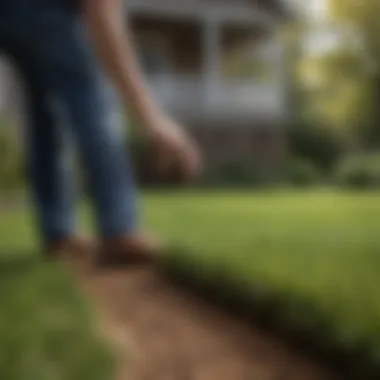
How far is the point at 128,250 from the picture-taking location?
1036 mm

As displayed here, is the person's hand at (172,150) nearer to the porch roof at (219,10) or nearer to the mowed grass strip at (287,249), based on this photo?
the mowed grass strip at (287,249)

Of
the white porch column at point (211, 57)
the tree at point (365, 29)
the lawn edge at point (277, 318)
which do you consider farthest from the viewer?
the white porch column at point (211, 57)

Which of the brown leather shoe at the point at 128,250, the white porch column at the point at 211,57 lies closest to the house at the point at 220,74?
the white porch column at the point at 211,57

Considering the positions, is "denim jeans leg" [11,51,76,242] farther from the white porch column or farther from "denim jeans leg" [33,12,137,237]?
the white porch column

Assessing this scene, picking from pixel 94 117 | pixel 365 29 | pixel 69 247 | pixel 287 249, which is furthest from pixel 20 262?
pixel 365 29

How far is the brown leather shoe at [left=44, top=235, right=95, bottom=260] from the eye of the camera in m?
1.05

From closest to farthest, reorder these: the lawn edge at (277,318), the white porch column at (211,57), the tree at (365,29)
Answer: the lawn edge at (277,318) → the tree at (365,29) → the white porch column at (211,57)

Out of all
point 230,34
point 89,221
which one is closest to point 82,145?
point 89,221

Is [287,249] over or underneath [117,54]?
underneath

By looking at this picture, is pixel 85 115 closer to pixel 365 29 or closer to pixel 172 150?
pixel 172 150

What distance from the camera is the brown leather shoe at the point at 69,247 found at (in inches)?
41.4

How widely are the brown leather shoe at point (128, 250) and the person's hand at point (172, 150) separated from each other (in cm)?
7

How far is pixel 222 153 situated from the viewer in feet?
3.44

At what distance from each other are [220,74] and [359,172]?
0.63 feet
